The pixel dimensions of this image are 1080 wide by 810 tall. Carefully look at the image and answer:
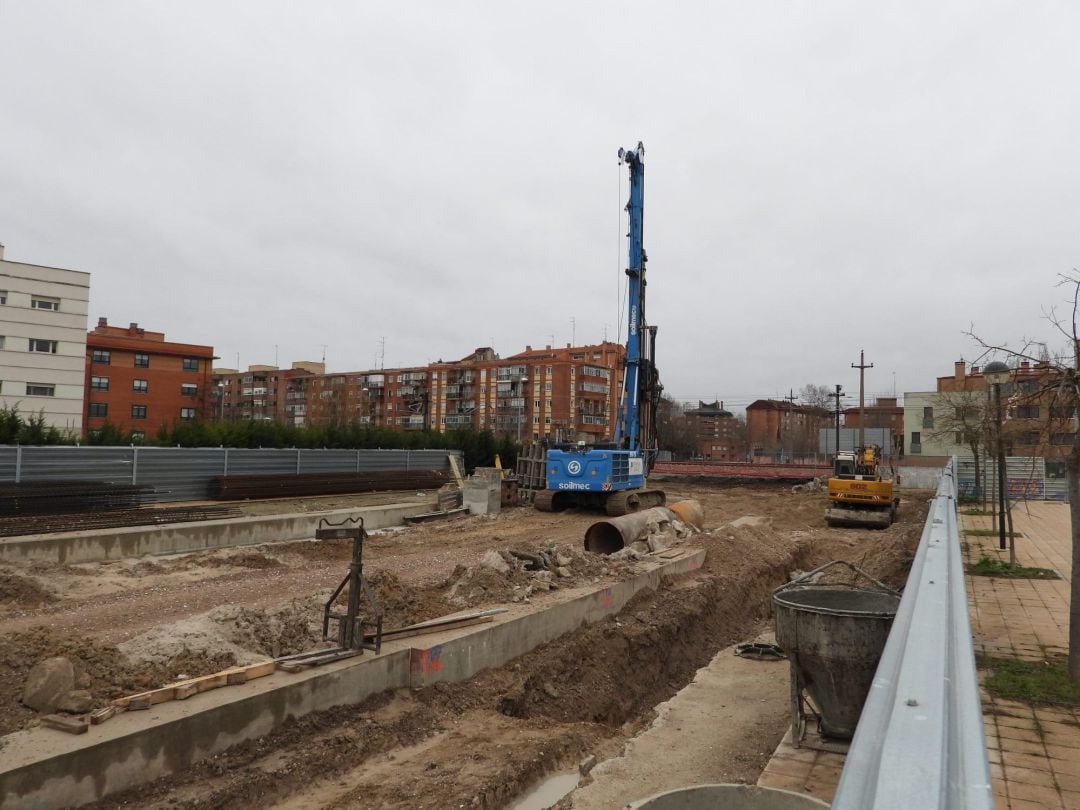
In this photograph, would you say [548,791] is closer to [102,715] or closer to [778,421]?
[102,715]

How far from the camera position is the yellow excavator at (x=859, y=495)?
22172 millimetres

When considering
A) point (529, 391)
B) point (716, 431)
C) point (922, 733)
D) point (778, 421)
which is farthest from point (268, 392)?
point (922, 733)

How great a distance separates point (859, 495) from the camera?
73.3 feet

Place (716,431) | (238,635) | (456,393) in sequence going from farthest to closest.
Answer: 1. (716,431)
2. (456,393)
3. (238,635)

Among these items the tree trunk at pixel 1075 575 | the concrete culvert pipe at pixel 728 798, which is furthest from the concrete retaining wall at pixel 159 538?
the tree trunk at pixel 1075 575

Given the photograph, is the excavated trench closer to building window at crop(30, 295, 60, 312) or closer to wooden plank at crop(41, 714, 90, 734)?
wooden plank at crop(41, 714, 90, 734)

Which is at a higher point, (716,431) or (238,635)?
(716,431)

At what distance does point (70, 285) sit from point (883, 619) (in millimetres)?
47913

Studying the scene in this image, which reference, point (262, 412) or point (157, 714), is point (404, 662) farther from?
point (262, 412)

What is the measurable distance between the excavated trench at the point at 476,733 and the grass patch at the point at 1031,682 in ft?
10.2

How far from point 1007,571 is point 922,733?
11774 mm

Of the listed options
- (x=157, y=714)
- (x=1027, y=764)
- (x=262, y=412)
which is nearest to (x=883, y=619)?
(x=1027, y=764)

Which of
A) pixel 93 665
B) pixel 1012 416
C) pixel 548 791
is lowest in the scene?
pixel 548 791

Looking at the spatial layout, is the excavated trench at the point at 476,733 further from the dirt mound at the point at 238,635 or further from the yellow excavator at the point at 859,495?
the yellow excavator at the point at 859,495
